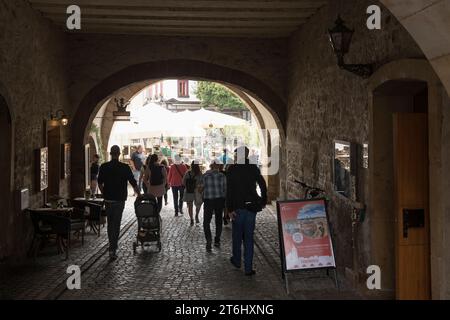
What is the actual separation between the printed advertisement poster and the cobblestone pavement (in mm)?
320

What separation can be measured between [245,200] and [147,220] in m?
2.36

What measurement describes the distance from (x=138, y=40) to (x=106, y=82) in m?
1.06

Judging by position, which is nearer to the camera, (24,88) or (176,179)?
(24,88)

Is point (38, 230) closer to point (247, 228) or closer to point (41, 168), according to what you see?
point (41, 168)

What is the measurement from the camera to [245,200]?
7086 millimetres

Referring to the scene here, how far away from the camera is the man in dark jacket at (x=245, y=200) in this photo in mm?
7102

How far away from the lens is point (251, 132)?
27.0m

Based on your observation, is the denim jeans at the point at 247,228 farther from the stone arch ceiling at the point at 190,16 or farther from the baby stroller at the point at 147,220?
the stone arch ceiling at the point at 190,16

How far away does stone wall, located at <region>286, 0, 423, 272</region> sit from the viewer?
6363 millimetres

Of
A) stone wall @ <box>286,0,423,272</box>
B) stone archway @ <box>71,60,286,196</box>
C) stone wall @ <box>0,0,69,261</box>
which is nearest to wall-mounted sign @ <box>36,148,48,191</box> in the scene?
stone wall @ <box>0,0,69,261</box>

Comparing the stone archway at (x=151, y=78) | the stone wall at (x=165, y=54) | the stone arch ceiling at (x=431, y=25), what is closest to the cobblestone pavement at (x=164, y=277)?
the stone archway at (x=151, y=78)

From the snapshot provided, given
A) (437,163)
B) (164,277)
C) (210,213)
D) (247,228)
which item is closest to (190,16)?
(210,213)

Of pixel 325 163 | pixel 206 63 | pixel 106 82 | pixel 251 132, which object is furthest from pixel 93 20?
pixel 251 132

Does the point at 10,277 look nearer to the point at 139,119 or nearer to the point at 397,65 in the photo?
the point at 397,65
